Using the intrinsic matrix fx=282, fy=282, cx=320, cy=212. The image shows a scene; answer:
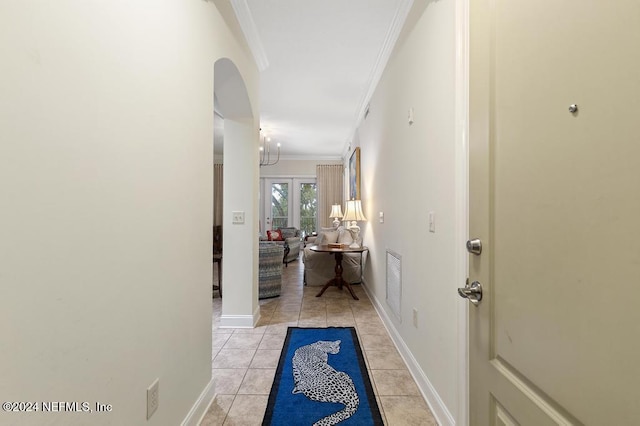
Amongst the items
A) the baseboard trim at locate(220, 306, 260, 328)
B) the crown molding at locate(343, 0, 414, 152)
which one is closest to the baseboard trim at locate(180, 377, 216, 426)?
the baseboard trim at locate(220, 306, 260, 328)

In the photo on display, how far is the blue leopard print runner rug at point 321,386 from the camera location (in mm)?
1568

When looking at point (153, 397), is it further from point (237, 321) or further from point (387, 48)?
point (387, 48)

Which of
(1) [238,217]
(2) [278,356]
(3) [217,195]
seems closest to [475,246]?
(2) [278,356]

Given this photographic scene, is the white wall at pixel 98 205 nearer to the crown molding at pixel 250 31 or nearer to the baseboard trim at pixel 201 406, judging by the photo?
the baseboard trim at pixel 201 406

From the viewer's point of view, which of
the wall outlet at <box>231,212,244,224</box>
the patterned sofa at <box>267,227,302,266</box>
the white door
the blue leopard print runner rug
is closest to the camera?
the white door

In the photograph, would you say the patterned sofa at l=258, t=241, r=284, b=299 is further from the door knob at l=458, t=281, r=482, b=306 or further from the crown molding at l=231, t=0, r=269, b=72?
the door knob at l=458, t=281, r=482, b=306

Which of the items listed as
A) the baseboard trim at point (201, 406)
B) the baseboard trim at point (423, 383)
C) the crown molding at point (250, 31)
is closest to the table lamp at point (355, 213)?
the baseboard trim at point (423, 383)

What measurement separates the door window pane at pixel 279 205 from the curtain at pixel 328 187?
96cm

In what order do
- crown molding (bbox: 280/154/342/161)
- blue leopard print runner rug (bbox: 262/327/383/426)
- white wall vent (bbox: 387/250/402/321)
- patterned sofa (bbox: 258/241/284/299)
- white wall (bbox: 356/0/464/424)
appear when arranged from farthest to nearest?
crown molding (bbox: 280/154/342/161)
patterned sofa (bbox: 258/241/284/299)
white wall vent (bbox: 387/250/402/321)
blue leopard print runner rug (bbox: 262/327/383/426)
white wall (bbox: 356/0/464/424)

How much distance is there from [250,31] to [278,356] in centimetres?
272

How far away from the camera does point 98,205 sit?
843mm

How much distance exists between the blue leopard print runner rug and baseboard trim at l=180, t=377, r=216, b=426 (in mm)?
353

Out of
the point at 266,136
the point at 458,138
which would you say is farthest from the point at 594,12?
the point at 266,136

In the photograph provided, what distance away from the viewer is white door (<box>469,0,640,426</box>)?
1.52 feet
